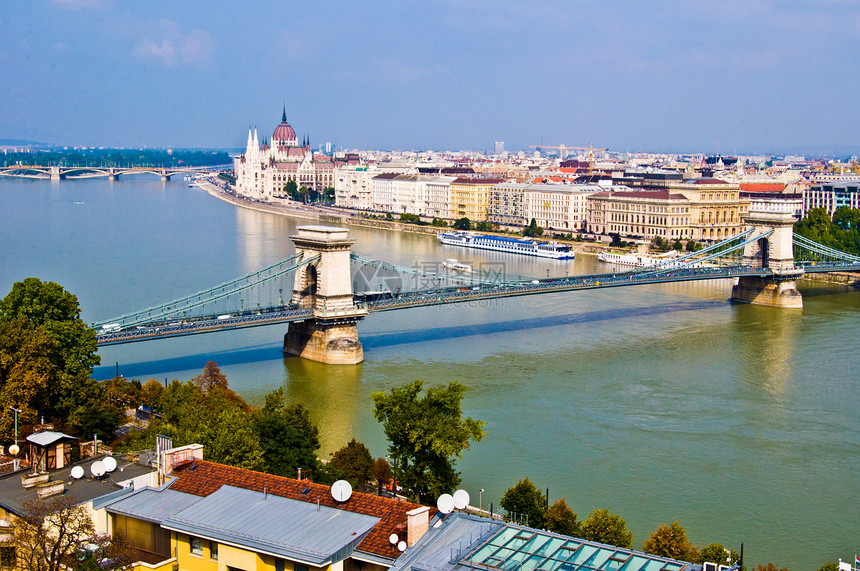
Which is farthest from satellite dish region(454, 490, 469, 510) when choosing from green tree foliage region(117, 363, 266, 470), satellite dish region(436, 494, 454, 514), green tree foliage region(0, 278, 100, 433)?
green tree foliage region(0, 278, 100, 433)

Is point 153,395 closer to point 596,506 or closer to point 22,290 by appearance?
point 22,290

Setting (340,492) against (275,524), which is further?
(340,492)

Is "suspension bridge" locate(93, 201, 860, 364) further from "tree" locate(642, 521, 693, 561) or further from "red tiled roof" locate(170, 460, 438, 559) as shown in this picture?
"red tiled roof" locate(170, 460, 438, 559)

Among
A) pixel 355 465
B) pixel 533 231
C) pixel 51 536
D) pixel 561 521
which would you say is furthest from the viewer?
pixel 533 231

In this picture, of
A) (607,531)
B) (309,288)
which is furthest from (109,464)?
(309,288)

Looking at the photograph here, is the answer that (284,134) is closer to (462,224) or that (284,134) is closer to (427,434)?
(462,224)

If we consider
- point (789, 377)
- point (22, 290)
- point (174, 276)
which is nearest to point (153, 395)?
point (22, 290)

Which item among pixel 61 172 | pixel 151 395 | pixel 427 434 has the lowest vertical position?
pixel 151 395

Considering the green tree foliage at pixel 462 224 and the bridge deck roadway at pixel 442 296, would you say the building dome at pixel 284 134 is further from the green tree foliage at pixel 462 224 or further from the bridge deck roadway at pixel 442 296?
the bridge deck roadway at pixel 442 296
